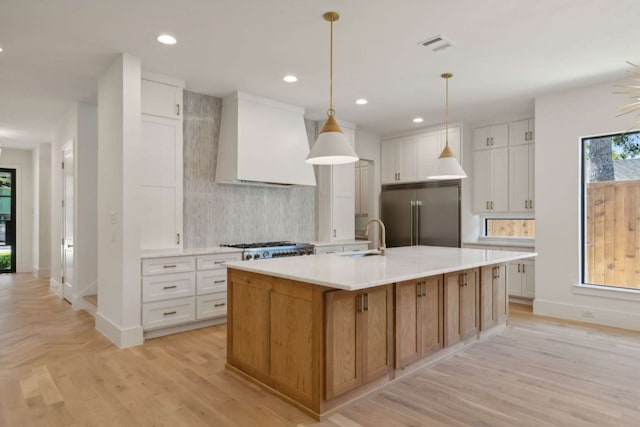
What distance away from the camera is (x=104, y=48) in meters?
3.37

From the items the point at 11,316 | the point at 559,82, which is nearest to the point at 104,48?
the point at 11,316

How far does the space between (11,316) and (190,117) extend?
3.18 m

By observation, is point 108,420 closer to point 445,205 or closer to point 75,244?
point 75,244

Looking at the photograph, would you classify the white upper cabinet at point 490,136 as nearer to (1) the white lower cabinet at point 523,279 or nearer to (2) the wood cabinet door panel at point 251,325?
(1) the white lower cabinet at point 523,279

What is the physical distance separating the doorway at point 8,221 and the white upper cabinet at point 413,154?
300 inches

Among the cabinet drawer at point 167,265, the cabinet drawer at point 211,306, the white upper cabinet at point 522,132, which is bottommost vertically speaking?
the cabinet drawer at point 211,306

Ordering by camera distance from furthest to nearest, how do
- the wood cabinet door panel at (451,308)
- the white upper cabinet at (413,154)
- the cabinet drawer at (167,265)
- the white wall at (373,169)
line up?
the white wall at (373,169), the white upper cabinet at (413,154), the cabinet drawer at (167,265), the wood cabinet door panel at (451,308)

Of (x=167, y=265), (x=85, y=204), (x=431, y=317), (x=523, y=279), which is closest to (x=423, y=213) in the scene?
(x=523, y=279)

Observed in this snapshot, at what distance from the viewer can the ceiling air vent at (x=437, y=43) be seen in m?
3.18

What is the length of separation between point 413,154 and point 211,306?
4112 millimetres

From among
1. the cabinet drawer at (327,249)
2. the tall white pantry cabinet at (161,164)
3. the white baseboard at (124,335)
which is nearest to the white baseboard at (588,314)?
the cabinet drawer at (327,249)

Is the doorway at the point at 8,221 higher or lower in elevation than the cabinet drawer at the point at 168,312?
higher

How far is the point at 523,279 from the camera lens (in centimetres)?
527

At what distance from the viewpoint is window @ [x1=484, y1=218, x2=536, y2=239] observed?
564 centimetres
